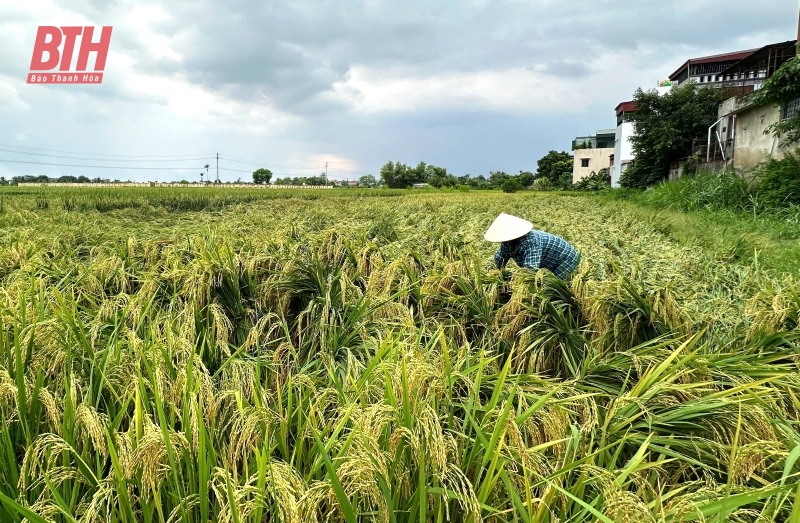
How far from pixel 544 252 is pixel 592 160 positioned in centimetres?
6254

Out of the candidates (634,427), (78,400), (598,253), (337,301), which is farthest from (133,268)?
(598,253)

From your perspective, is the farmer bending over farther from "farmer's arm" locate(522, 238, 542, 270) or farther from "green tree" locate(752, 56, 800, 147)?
"green tree" locate(752, 56, 800, 147)

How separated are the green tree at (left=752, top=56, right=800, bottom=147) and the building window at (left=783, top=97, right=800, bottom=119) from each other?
7cm

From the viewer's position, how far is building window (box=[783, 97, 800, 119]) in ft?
43.9

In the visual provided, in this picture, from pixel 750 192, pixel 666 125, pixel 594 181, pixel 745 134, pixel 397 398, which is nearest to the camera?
pixel 397 398

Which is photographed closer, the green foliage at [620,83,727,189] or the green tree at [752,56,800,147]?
the green tree at [752,56,800,147]

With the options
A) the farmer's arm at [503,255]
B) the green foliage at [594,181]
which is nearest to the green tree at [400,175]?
the green foliage at [594,181]

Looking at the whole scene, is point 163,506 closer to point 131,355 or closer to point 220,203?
point 131,355

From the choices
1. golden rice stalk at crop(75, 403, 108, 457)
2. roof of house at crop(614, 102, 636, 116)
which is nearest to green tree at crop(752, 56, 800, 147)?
golden rice stalk at crop(75, 403, 108, 457)

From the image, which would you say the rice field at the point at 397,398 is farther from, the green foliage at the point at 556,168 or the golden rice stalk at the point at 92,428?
the green foliage at the point at 556,168

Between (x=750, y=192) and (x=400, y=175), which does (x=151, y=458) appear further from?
(x=400, y=175)

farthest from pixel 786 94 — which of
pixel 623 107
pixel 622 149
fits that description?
pixel 623 107

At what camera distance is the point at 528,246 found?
4.48 metres

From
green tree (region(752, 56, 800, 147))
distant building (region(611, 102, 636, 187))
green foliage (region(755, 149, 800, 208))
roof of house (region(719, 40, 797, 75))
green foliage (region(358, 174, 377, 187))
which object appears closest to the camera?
green foliage (region(755, 149, 800, 208))
